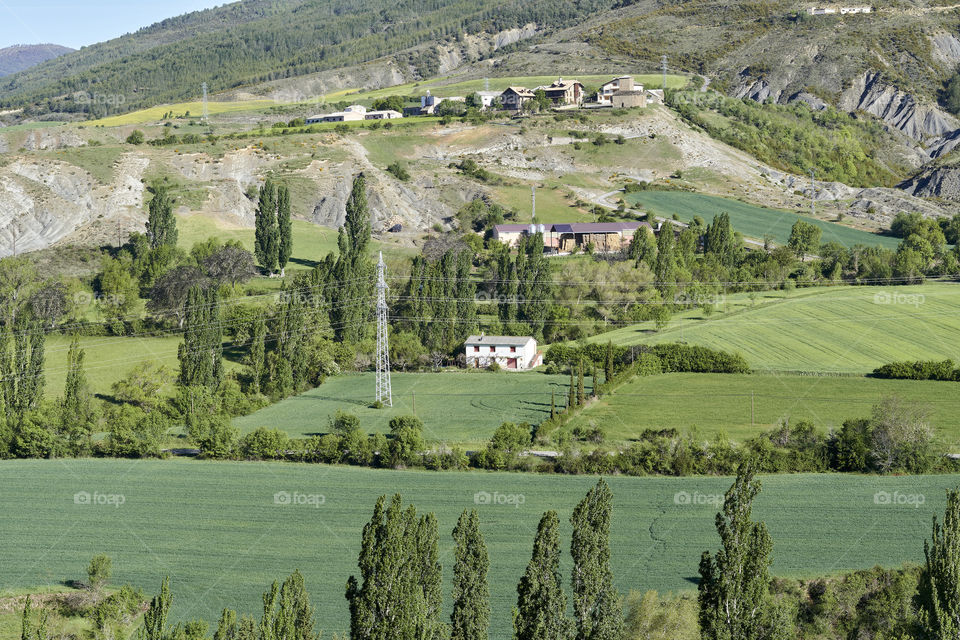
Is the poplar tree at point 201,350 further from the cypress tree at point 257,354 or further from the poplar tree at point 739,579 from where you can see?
the poplar tree at point 739,579

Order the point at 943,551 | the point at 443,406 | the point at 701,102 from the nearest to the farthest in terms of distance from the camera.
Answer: the point at 943,551 < the point at 443,406 < the point at 701,102

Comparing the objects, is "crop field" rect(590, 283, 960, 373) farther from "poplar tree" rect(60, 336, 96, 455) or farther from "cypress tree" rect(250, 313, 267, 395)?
"poplar tree" rect(60, 336, 96, 455)

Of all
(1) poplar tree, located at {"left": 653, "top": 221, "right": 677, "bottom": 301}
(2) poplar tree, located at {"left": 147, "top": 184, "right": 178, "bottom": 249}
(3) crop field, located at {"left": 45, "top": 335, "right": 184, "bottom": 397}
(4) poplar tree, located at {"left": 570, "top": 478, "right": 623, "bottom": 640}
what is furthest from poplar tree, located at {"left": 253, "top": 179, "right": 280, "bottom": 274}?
(4) poplar tree, located at {"left": 570, "top": 478, "right": 623, "bottom": 640}

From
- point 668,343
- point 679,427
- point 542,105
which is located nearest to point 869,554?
point 679,427

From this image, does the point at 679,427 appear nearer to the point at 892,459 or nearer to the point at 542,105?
the point at 892,459

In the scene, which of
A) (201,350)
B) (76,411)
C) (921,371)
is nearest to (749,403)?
(921,371)

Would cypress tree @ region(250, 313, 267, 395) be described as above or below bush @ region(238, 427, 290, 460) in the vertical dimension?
above
